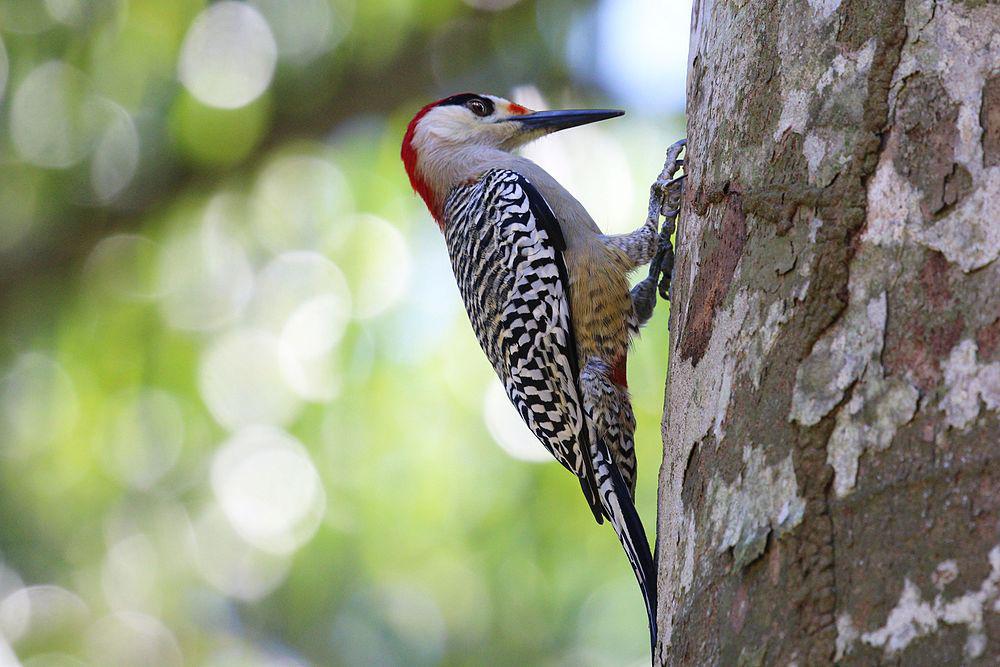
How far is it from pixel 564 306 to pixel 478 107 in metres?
1.64

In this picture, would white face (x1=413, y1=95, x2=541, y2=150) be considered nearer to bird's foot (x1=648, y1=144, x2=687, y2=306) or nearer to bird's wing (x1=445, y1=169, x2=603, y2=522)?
bird's wing (x1=445, y1=169, x2=603, y2=522)

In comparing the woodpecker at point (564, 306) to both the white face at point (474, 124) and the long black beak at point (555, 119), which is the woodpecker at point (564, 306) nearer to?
the long black beak at point (555, 119)

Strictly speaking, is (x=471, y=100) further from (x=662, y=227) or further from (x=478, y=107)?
(x=662, y=227)

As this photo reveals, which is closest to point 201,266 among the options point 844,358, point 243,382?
point 243,382

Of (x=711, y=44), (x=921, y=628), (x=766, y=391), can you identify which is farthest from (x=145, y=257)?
(x=921, y=628)

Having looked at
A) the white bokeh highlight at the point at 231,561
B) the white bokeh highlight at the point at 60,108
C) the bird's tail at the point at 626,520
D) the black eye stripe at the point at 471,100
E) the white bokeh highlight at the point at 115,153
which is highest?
the white bokeh highlight at the point at 60,108

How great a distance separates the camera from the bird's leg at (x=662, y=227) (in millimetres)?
3764

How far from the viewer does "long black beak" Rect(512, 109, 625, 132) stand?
485 centimetres

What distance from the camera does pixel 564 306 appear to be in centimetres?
398

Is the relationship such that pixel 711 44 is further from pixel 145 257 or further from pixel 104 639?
pixel 104 639

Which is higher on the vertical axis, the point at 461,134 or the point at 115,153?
the point at 115,153

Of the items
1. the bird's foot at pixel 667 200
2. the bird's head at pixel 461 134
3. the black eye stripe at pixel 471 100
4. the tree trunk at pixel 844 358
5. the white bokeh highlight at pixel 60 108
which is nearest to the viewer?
the tree trunk at pixel 844 358

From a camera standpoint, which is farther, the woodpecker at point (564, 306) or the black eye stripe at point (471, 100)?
the black eye stripe at point (471, 100)

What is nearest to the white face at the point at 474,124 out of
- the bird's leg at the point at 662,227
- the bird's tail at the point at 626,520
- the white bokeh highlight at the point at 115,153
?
the bird's leg at the point at 662,227
